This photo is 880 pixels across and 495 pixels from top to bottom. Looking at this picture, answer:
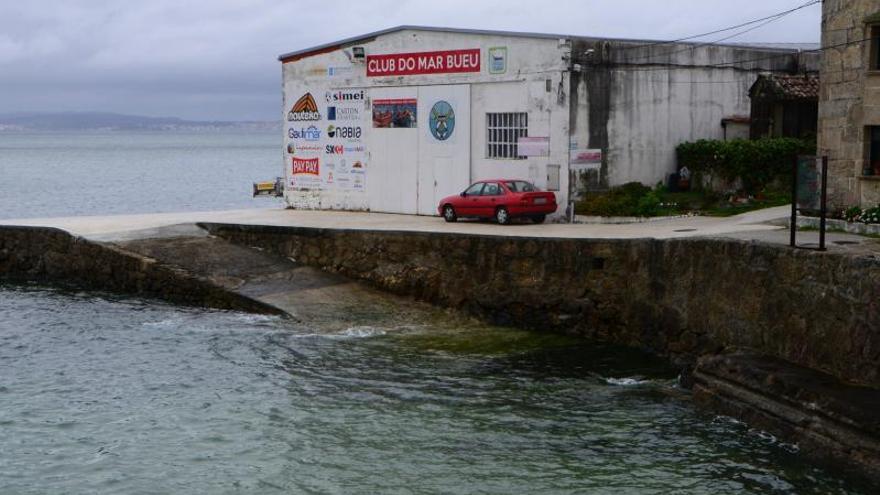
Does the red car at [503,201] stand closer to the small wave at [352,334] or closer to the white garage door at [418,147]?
the white garage door at [418,147]

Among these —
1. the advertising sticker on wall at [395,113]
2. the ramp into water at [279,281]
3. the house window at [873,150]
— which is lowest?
the ramp into water at [279,281]

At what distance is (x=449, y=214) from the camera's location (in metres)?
31.6

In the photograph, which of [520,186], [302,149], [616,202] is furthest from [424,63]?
[616,202]

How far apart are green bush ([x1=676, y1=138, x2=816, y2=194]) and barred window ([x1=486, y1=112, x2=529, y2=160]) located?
210 inches

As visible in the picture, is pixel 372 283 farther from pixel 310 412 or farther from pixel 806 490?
pixel 806 490

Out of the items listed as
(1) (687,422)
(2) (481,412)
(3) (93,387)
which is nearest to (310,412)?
(2) (481,412)

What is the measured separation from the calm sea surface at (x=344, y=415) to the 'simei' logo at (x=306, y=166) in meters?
10.3

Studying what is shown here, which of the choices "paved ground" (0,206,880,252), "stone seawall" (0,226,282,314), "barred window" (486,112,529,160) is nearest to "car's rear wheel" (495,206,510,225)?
"paved ground" (0,206,880,252)

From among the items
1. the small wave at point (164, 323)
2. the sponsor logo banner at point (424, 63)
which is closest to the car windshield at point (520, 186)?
the sponsor logo banner at point (424, 63)

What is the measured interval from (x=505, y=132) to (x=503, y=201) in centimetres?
321

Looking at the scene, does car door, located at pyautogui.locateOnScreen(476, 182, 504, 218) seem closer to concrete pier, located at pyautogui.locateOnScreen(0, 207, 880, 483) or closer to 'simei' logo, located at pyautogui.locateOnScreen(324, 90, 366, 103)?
concrete pier, located at pyautogui.locateOnScreen(0, 207, 880, 483)

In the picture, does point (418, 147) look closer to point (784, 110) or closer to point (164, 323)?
point (164, 323)

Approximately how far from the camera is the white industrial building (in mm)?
31391

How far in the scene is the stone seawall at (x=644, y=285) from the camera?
63.2 ft
